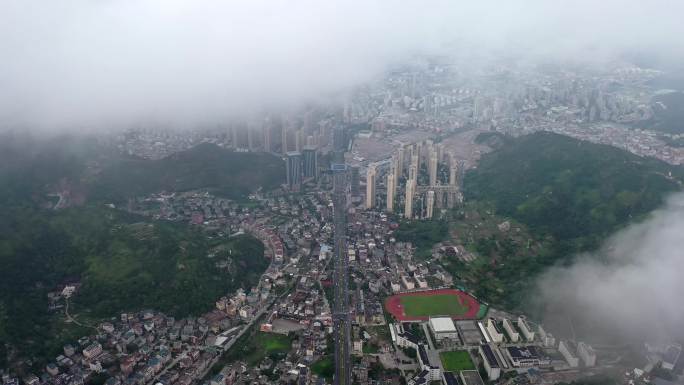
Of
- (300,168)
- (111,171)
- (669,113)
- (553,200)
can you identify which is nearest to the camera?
(553,200)

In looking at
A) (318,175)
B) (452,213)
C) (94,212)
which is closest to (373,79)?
(318,175)

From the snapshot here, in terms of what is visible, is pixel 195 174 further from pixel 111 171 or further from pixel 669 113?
pixel 669 113

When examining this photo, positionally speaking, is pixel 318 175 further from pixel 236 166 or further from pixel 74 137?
pixel 74 137

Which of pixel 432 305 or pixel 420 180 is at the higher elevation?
pixel 420 180

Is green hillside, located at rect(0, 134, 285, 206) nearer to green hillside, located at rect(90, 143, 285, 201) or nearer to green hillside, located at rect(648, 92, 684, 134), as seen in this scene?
green hillside, located at rect(90, 143, 285, 201)

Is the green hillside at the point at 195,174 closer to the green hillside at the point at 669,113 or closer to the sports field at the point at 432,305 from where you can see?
the sports field at the point at 432,305

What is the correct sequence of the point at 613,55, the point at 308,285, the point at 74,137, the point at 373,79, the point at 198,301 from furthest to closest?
the point at 613,55
the point at 373,79
the point at 74,137
the point at 308,285
the point at 198,301

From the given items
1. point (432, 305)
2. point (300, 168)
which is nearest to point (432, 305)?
point (432, 305)
